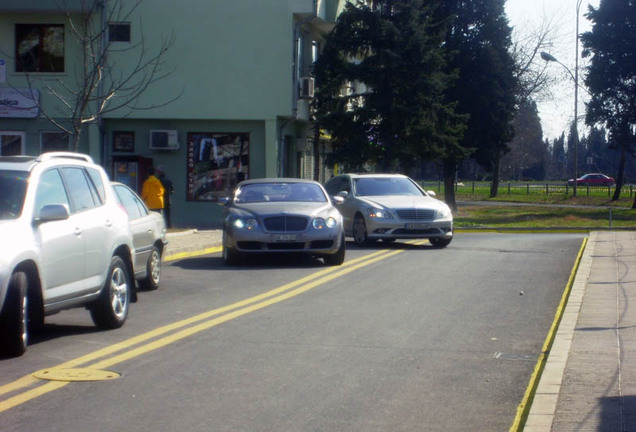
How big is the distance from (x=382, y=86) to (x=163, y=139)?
7882 millimetres

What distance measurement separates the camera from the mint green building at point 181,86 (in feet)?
104

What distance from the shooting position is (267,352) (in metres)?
8.45

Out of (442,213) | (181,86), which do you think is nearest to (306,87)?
(181,86)

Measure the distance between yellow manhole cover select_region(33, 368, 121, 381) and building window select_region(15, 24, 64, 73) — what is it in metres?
25.9

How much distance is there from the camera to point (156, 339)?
9.09 metres

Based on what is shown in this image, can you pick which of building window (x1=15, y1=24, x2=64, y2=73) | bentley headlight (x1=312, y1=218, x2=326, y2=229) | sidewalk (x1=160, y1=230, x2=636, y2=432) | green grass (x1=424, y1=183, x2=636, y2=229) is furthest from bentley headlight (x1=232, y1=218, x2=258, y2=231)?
building window (x1=15, y1=24, x2=64, y2=73)

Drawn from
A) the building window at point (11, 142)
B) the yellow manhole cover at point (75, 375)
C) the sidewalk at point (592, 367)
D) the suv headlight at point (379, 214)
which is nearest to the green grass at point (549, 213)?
the suv headlight at point (379, 214)

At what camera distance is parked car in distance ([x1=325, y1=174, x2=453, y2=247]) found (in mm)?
20906

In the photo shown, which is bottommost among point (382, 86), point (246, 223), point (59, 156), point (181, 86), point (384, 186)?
point (246, 223)

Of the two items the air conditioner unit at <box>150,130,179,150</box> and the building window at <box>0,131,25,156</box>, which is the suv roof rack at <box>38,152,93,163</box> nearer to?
the air conditioner unit at <box>150,130,179,150</box>

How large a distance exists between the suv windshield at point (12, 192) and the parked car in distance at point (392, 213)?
42.2 ft

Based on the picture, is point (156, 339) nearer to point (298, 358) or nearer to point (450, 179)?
point (298, 358)

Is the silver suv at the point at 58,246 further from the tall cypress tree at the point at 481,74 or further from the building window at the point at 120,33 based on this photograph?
the tall cypress tree at the point at 481,74

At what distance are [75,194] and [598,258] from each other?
1057 centimetres
